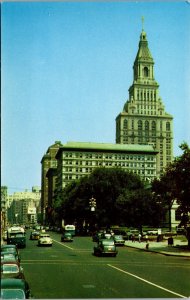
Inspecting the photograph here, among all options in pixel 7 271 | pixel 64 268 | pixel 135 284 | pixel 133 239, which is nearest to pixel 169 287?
pixel 135 284

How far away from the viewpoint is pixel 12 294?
16500mm

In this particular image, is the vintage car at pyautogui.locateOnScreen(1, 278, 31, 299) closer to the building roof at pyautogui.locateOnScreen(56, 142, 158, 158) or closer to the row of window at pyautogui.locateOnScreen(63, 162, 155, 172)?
the row of window at pyautogui.locateOnScreen(63, 162, 155, 172)

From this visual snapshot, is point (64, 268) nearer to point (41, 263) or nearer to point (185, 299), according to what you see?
point (41, 263)

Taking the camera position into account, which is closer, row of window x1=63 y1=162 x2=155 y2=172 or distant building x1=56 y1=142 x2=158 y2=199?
distant building x1=56 y1=142 x2=158 y2=199

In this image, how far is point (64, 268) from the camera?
3506 cm

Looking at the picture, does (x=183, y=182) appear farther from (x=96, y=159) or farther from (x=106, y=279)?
(x=96, y=159)

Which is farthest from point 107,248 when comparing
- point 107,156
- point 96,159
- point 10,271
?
point 107,156

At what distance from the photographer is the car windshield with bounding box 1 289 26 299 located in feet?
53.7

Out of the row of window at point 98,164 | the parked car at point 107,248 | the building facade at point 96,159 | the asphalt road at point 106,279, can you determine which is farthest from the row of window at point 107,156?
the asphalt road at point 106,279

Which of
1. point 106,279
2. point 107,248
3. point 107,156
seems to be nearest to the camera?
point 106,279

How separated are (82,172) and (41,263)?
146 metres

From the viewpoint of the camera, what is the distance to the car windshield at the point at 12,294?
53.7 feet

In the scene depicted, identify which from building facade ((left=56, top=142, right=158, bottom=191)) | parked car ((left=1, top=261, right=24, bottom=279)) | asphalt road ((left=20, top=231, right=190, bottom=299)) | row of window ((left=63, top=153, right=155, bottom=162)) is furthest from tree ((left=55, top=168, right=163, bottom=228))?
parked car ((left=1, top=261, right=24, bottom=279))

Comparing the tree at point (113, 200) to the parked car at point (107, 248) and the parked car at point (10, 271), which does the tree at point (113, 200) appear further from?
the parked car at point (10, 271)
